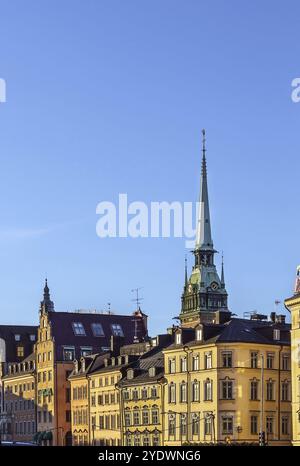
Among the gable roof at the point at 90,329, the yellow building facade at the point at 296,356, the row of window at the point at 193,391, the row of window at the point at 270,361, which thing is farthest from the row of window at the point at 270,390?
the gable roof at the point at 90,329

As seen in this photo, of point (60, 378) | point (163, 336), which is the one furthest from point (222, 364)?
point (60, 378)

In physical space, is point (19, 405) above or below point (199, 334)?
below

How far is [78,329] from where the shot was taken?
540ft

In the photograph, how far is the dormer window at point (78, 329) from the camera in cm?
16400

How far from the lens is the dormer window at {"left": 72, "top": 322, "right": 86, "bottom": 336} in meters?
164

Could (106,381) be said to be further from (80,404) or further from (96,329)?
(96,329)

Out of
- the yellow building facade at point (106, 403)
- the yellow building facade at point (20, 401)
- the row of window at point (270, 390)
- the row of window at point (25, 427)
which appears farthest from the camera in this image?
the yellow building facade at point (20, 401)

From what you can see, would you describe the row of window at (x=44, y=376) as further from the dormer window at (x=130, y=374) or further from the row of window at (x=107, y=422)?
the dormer window at (x=130, y=374)

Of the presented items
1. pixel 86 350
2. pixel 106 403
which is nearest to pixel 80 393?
pixel 106 403

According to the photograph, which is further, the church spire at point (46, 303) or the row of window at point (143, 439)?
the church spire at point (46, 303)

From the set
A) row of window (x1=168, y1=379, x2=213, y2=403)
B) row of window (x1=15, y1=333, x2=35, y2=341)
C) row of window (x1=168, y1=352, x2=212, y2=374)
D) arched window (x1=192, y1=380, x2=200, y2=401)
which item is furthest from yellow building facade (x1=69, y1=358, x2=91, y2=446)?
row of window (x1=15, y1=333, x2=35, y2=341)

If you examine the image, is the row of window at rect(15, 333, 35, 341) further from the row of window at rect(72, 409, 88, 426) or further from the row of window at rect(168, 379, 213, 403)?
the row of window at rect(168, 379, 213, 403)

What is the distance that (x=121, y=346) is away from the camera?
5920 inches
